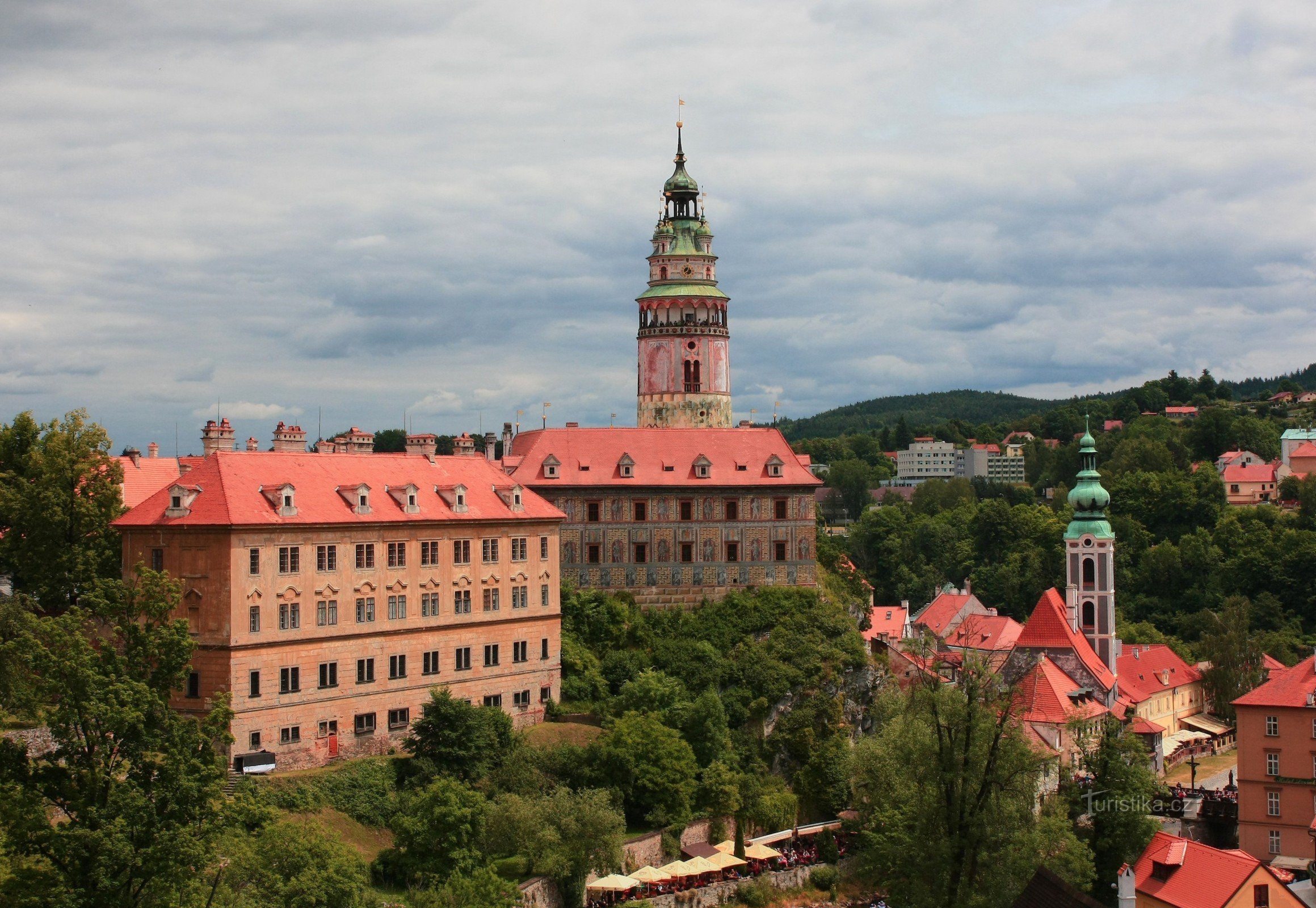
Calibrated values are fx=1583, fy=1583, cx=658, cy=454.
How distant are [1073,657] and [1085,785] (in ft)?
81.4

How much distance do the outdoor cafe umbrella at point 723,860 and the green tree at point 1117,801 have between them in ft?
40.1

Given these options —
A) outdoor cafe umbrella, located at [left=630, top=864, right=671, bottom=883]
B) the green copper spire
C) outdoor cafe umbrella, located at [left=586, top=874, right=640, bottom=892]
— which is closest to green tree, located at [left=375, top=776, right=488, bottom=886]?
outdoor cafe umbrella, located at [left=586, top=874, right=640, bottom=892]

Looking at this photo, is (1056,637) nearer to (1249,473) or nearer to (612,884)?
(612,884)

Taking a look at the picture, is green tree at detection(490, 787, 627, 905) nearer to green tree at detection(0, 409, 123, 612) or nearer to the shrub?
the shrub

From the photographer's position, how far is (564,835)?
169 feet

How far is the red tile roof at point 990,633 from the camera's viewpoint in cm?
9819

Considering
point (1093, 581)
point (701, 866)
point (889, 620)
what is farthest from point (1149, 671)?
point (701, 866)

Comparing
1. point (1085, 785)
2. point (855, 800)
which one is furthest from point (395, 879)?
point (1085, 785)

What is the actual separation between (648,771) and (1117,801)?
1636 centimetres

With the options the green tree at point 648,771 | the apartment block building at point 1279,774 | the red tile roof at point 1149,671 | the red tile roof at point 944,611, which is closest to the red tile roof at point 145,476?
the green tree at point 648,771

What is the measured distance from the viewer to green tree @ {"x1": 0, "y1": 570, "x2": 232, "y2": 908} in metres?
34.9

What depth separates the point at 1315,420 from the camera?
572 feet

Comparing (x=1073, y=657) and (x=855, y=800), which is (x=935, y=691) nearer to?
(x=855, y=800)

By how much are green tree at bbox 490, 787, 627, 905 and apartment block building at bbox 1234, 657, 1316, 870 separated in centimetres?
2696
